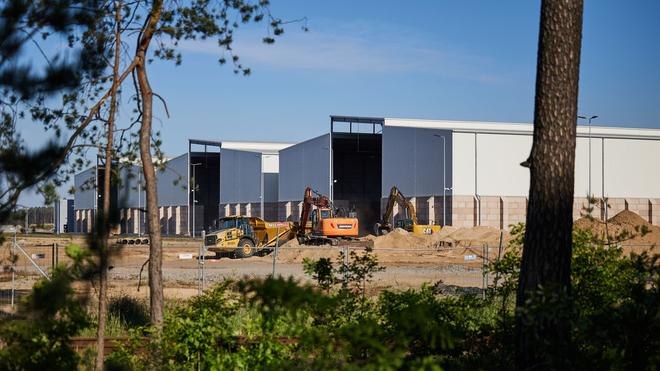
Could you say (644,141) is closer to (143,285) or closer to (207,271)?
(207,271)

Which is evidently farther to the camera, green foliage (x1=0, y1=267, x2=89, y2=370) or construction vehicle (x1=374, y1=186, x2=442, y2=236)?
construction vehicle (x1=374, y1=186, x2=442, y2=236)

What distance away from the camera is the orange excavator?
49.8 meters

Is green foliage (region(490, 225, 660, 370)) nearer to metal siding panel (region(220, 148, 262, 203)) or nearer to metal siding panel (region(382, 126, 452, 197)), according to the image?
metal siding panel (region(382, 126, 452, 197))

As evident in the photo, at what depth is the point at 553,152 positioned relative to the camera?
29.0 ft

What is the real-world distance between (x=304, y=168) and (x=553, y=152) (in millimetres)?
60760

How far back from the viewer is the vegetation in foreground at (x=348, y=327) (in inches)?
239

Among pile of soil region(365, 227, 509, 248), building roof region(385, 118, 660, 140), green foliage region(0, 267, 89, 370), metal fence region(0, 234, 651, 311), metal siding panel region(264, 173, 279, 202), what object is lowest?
metal fence region(0, 234, 651, 311)

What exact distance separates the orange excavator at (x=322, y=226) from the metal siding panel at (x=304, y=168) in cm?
1354

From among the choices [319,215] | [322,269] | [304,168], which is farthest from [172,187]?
[322,269]

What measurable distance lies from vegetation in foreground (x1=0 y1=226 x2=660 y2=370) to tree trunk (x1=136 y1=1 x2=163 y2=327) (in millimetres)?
767

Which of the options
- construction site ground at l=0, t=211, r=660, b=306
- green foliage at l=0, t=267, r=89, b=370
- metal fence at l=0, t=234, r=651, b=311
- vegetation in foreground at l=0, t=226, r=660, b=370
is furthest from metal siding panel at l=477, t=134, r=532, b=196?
green foliage at l=0, t=267, r=89, b=370

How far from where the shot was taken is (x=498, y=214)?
187 ft

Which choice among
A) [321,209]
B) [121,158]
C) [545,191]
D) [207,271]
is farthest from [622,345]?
[321,209]

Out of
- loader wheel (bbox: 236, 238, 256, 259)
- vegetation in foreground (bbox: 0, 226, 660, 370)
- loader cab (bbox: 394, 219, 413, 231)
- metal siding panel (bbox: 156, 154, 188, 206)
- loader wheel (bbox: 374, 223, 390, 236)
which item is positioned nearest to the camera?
vegetation in foreground (bbox: 0, 226, 660, 370)
